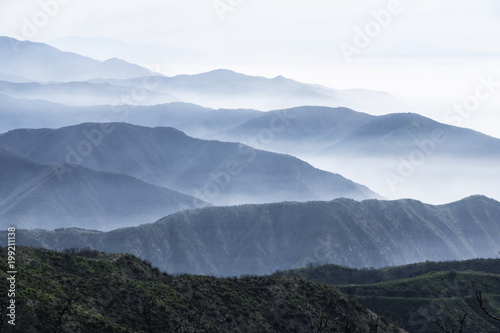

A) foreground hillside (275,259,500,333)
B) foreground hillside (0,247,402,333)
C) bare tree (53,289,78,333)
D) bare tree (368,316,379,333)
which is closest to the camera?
bare tree (53,289,78,333)

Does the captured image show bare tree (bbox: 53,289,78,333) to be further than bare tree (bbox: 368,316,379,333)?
No

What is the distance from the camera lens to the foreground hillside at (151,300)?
66.8 m

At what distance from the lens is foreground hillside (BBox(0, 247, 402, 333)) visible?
66.8 m

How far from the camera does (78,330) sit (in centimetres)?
6462

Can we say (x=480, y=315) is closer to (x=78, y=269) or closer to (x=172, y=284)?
(x=172, y=284)

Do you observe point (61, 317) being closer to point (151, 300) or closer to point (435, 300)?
point (151, 300)

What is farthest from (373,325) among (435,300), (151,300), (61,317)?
(61,317)

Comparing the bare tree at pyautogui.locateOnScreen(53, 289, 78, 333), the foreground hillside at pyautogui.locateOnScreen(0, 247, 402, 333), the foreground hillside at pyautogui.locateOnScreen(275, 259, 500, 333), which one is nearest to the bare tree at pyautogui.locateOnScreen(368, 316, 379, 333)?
the foreground hillside at pyautogui.locateOnScreen(0, 247, 402, 333)

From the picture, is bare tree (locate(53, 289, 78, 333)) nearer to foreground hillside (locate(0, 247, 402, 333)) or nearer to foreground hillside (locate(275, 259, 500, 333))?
foreground hillside (locate(0, 247, 402, 333))

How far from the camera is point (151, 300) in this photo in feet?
258

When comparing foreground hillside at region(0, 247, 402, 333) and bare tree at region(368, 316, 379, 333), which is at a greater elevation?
foreground hillside at region(0, 247, 402, 333)

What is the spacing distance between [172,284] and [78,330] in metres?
24.3

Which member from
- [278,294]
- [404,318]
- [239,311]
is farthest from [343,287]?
[239,311]

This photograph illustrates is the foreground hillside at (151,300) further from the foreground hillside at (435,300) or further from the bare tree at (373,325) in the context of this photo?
the foreground hillside at (435,300)
